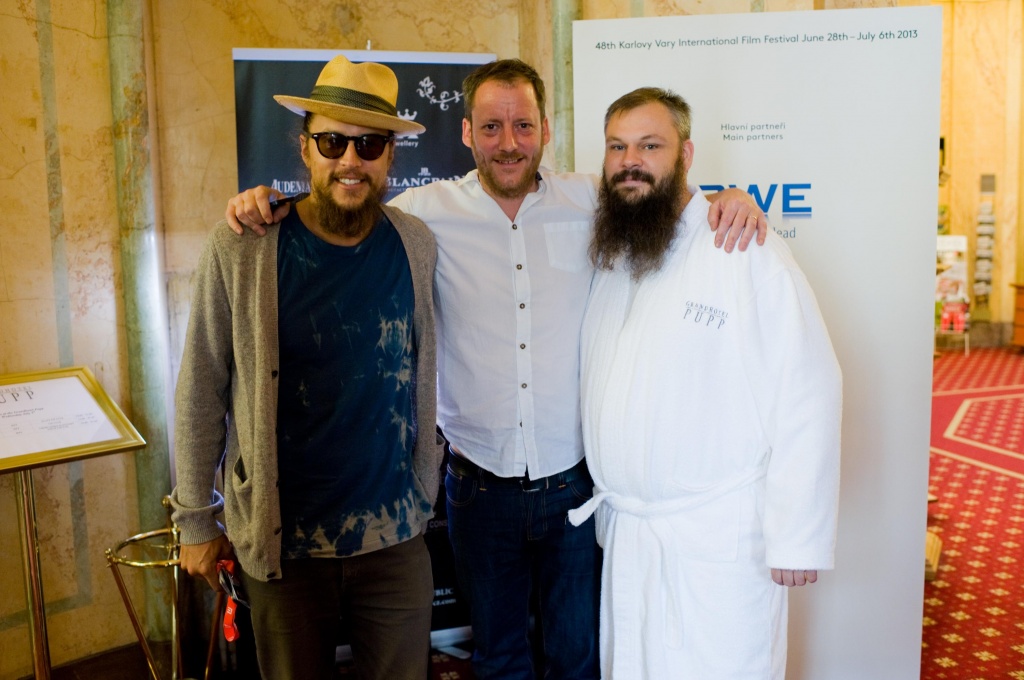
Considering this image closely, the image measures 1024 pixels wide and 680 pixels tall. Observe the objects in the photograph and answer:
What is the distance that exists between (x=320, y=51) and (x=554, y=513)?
2.15 metres

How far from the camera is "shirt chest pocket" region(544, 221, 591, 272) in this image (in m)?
2.48

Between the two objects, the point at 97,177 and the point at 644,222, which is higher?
the point at 97,177

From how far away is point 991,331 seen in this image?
478 inches

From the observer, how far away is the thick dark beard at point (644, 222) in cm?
229

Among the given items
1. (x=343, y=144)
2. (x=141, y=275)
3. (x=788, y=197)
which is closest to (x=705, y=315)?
(x=788, y=197)

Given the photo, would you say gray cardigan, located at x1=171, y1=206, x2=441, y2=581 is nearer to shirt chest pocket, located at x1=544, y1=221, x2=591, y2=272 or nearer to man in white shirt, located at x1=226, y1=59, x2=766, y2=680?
man in white shirt, located at x1=226, y1=59, x2=766, y2=680

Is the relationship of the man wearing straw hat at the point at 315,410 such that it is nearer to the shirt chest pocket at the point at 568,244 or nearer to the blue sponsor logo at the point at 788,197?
the shirt chest pocket at the point at 568,244

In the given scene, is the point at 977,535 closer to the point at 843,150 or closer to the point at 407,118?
the point at 843,150

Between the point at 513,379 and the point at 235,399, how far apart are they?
2.50ft

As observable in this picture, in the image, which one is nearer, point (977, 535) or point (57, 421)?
point (57, 421)

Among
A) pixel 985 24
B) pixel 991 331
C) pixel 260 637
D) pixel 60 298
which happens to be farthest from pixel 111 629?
pixel 985 24

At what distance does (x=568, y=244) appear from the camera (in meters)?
2.51

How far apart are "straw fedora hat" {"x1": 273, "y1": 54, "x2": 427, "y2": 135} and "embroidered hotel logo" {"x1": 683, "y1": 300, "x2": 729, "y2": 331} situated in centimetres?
86

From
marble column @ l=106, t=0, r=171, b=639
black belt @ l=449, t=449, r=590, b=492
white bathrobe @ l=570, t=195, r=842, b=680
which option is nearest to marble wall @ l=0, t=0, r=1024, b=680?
marble column @ l=106, t=0, r=171, b=639
